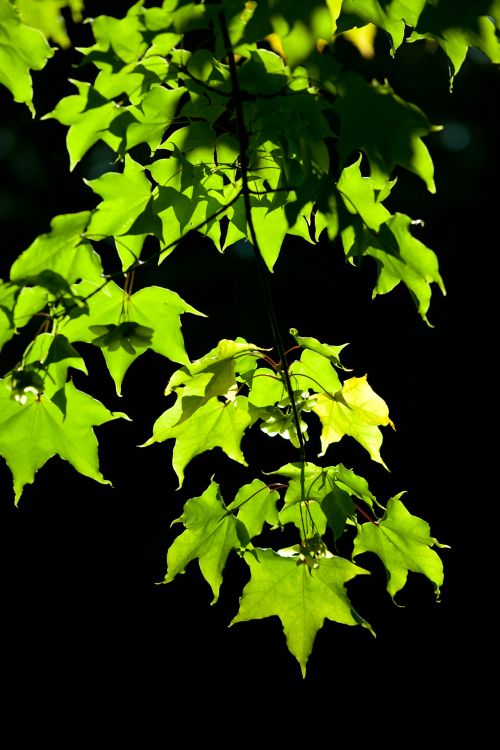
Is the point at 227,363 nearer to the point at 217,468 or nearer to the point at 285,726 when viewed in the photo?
the point at 217,468

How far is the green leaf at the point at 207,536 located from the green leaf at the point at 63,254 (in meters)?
0.44

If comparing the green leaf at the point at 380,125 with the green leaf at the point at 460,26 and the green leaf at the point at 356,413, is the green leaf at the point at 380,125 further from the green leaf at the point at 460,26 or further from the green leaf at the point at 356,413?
the green leaf at the point at 356,413

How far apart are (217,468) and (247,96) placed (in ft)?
9.76

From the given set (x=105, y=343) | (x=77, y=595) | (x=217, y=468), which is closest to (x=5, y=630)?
(x=77, y=595)

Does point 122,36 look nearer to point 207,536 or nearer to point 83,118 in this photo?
point 83,118

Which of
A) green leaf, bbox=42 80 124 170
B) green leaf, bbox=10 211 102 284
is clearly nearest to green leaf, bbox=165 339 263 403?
green leaf, bbox=10 211 102 284

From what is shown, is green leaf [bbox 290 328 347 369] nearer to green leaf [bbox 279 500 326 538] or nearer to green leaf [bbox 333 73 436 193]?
green leaf [bbox 279 500 326 538]

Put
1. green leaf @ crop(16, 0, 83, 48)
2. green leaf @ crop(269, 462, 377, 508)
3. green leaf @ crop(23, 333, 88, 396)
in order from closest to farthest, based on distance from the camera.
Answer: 1. green leaf @ crop(23, 333, 88, 396)
2. green leaf @ crop(269, 462, 377, 508)
3. green leaf @ crop(16, 0, 83, 48)

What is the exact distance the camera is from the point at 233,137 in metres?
1.12

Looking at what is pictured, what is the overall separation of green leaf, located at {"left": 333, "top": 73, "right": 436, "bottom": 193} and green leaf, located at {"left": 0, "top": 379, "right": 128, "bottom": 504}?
51 cm

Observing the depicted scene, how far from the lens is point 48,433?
46.8 inches

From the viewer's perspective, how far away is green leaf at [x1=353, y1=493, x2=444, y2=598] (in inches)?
50.5

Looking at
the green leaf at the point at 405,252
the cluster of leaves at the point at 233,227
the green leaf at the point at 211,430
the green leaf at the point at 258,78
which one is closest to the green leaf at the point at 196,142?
the cluster of leaves at the point at 233,227

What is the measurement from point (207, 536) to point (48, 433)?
0.96 feet
